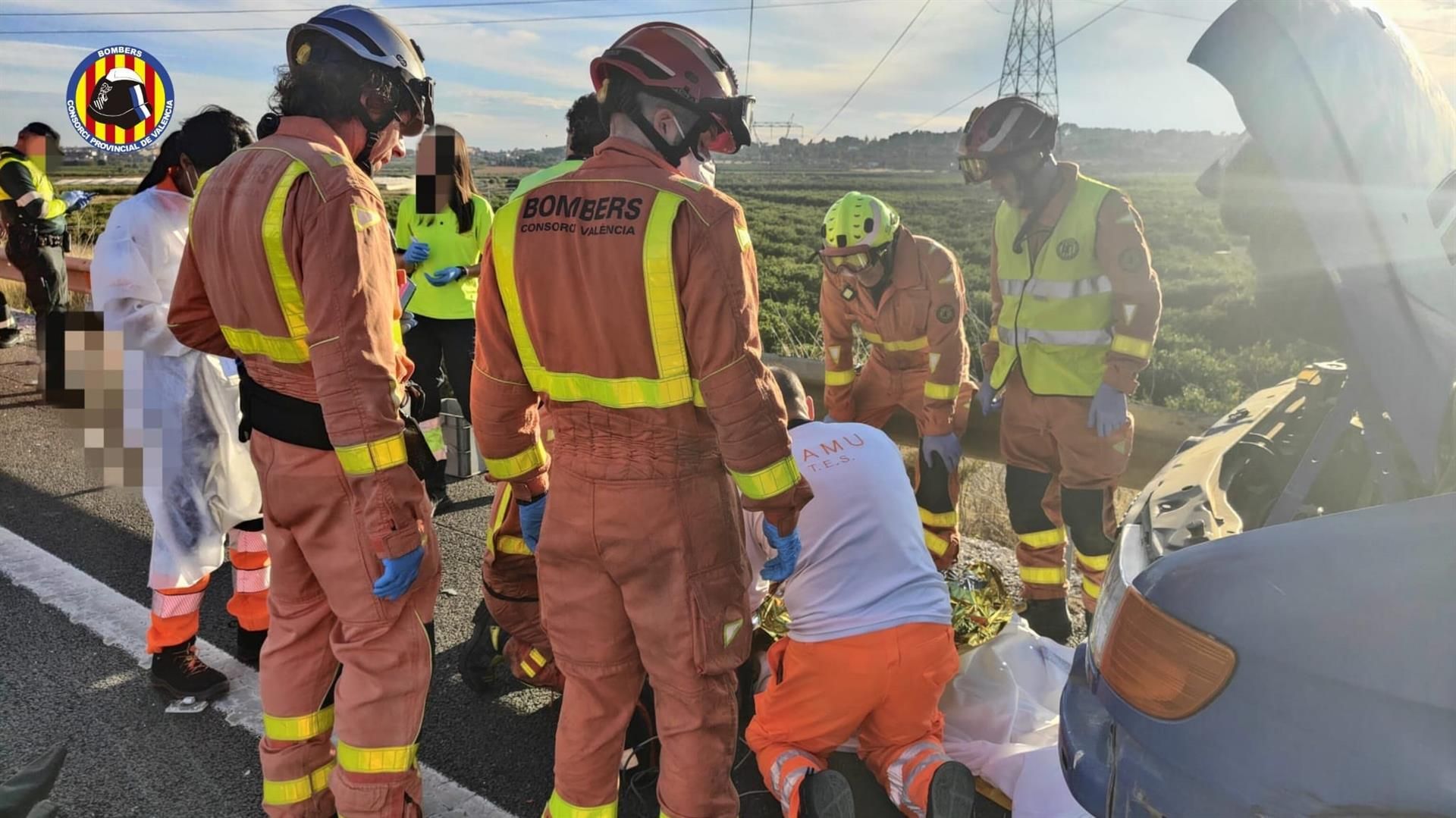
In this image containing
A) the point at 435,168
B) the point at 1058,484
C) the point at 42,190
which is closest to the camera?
the point at 1058,484

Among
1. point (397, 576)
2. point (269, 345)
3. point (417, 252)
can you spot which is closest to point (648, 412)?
point (397, 576)

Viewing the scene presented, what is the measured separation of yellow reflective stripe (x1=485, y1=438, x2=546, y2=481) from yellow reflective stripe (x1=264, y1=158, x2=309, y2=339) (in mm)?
571

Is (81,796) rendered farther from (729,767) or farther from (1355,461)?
(1355,461)

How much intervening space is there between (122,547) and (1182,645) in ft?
16.2

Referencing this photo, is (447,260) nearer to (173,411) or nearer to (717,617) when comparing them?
(173,411)

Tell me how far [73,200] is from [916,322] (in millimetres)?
8832

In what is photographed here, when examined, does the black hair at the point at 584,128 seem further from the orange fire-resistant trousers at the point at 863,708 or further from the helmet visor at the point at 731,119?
the orange fire-resistant trousers at the point at 863,708

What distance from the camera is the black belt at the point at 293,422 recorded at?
2418mm

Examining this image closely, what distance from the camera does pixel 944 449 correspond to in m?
4.39

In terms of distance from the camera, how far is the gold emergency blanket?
10.6 ft

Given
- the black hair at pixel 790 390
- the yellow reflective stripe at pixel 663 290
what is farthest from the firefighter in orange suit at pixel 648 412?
the black hair at pixel 790 390

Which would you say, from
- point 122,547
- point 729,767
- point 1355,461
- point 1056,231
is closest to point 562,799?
point 729,767

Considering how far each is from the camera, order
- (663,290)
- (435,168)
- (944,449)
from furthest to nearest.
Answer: (435,168), (944,449), (663,290)

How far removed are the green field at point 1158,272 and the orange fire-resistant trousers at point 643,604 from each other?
54.8 inches
